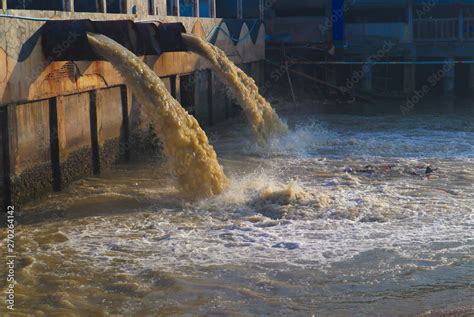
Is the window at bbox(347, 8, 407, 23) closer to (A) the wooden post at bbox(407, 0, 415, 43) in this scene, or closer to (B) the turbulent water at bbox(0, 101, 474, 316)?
(A) the wooden post at bbox(407, 0, 415, 43)

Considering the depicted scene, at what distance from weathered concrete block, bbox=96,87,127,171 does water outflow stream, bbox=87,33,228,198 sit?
1940 millimetres

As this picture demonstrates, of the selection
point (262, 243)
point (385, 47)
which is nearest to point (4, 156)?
point (262, 243)

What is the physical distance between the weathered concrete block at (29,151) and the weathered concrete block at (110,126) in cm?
219

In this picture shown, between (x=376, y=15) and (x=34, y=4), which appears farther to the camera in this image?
(x=376, y=15)

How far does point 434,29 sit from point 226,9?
316 inches

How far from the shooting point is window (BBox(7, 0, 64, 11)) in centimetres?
1973

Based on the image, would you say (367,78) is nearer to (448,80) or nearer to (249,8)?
(448,80)

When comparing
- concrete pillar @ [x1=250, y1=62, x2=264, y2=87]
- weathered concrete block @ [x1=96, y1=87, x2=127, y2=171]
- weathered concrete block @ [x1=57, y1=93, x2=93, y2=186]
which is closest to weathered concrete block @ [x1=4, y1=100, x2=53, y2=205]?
weathered concrete block @ [x1=57, y1=93, x2=93, y2=186]

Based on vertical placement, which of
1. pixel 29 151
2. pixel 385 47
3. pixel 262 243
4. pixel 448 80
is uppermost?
pixel 385 47

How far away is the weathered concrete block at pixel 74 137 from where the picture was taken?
1364 centimetres

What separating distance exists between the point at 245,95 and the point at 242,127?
3.75 metres

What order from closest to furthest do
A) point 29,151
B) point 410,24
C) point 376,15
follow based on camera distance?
point 29,151 → point 410,24 → point 376,15

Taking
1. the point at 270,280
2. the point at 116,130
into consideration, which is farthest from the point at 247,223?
the point at 116,130

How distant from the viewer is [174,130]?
1336cm
